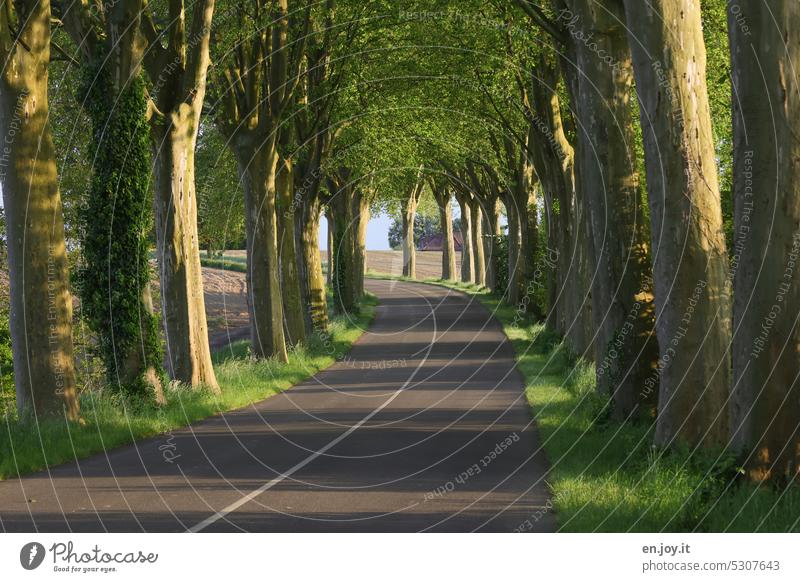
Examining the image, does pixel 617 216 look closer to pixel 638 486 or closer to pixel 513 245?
pixel 638 486

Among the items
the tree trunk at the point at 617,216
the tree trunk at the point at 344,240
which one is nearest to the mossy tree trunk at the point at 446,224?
the tree trunk at the point at 344,240

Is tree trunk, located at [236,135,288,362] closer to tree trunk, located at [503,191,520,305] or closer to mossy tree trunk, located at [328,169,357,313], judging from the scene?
mossy tree trunk, located at [328,169,357,313]

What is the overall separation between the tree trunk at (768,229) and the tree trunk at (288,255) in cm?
2520

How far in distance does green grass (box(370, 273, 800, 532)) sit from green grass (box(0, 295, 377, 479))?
6492mm

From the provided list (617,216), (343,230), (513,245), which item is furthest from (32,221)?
(513,245)

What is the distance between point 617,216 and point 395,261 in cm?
13612

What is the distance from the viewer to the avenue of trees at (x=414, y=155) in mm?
11375

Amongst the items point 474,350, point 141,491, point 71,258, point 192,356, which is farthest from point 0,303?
point 141,491

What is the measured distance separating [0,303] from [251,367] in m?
8.12

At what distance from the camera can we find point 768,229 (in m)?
11.1

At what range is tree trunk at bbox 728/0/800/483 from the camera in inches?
436

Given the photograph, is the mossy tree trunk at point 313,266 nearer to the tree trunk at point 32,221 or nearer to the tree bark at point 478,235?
the tree trunk at point 32,221

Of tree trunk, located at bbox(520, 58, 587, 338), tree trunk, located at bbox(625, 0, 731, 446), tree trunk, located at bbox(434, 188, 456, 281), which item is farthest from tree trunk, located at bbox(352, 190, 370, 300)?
tree trunk, located at bbox(625, 0, 731, 446)
